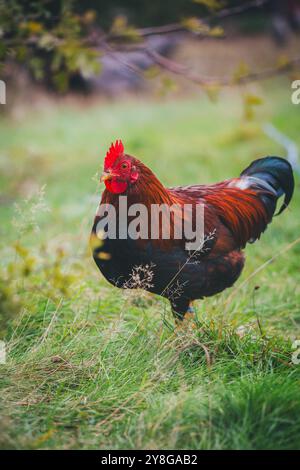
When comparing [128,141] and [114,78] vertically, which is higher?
[114,78]

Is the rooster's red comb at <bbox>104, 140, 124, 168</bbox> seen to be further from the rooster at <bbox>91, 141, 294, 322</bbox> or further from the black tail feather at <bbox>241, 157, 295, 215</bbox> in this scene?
the black tail feather at <bbox>241, 157, 295, 215</bbox>

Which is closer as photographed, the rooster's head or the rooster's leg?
the rooster's head

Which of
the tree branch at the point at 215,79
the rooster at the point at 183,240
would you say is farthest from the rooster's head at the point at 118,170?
the tree branch at the point at 215,79

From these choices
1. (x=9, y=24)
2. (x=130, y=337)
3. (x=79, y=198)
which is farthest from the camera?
(x=79, y=198)

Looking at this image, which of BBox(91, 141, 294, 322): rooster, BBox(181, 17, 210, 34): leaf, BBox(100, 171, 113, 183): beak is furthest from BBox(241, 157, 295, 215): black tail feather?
BBox(100, 171, 113, 183): beak

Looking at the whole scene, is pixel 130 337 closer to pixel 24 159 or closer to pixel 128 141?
pixel 24 159

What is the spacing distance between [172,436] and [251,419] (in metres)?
0.38

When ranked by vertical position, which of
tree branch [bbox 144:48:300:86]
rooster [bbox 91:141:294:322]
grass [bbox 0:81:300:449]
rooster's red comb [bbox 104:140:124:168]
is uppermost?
tree branch [bbox 144:48:300:86]

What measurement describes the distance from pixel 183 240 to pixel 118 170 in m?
0.57

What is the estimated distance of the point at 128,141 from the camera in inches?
385

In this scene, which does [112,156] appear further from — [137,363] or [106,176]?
[137,363]

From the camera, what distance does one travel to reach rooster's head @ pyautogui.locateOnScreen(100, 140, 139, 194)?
9.59 ft

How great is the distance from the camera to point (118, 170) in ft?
9.63

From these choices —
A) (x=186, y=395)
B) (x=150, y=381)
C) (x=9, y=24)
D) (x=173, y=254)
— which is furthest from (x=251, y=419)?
(x=9, y=24)
